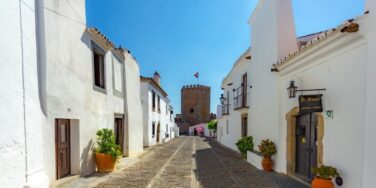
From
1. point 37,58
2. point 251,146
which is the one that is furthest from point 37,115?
point 251,146

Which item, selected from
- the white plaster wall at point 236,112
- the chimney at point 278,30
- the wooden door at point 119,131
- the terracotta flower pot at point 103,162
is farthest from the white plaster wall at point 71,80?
the white plaster wall at point 236,112

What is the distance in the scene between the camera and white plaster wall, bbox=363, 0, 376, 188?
427 centimetres

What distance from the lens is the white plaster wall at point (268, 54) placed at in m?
9.00

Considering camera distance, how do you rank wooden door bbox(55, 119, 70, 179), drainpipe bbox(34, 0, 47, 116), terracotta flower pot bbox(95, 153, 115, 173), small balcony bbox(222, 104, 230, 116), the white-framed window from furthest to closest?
small balcony bbox(222, 104, 230, 116) → the white-framed window → terracotta flower pot bbox(95, 153, 115, 173) → wooden door bbox(55, 119, 70, 179) → drainpipe bbox(34, 0, 47, 116)

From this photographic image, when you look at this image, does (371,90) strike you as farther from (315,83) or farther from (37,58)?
(37,58)

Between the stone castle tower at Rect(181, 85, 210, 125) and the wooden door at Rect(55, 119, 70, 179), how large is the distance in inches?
1699

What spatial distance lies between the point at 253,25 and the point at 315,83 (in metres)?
6.30

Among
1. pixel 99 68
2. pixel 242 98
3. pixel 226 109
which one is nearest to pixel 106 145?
pixel 99 68

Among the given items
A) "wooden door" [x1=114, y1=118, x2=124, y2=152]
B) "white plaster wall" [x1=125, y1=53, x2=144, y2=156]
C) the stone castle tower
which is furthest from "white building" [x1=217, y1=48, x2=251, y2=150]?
the stone castle tower

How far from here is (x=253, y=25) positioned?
1223cm

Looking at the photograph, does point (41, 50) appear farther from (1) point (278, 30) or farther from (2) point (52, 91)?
(1) point (278, 30)

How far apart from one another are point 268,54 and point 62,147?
7.69 m

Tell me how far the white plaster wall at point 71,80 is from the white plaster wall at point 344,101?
6408 mm

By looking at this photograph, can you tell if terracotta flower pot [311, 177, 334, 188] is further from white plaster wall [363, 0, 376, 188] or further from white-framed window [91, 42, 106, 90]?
white-framed window [91, 42, 106, 90]
